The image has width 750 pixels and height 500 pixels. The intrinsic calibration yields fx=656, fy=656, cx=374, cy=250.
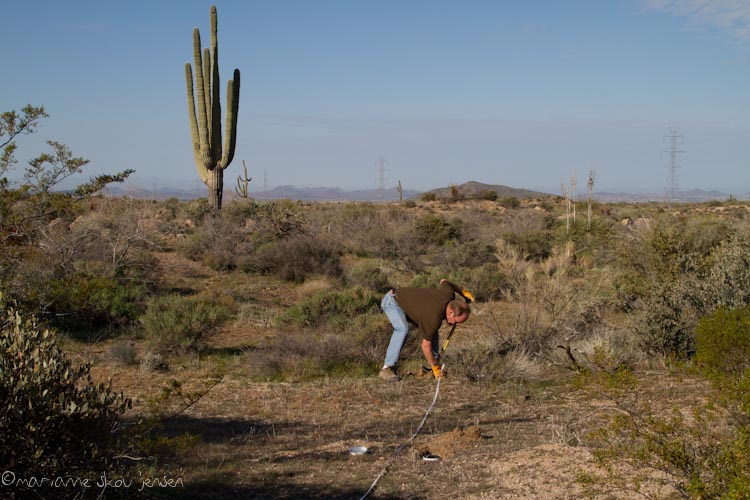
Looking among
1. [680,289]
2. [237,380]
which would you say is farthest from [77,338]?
[680,289]

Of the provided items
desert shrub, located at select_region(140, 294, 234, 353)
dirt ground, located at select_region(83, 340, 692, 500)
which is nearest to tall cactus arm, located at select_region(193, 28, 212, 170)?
desert shrub, located at select_region(140, 294, 234, 353)

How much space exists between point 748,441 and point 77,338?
10663mm

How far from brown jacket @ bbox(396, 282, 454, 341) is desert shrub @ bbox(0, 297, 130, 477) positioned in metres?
4.61

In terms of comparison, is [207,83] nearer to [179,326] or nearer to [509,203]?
[179,326]

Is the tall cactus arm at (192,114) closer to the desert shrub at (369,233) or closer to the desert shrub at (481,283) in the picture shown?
the desert shrub at (369,233)

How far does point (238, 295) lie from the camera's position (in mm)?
15375

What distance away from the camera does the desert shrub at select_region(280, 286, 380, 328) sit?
12227 mm

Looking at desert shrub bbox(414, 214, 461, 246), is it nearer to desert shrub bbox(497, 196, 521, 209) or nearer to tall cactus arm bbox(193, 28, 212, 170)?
tall cactus arm bbox(193, 28, 212, 170)

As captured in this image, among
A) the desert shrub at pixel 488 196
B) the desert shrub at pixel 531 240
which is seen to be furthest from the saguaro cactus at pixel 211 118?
the desert shrub at pixel 488 196

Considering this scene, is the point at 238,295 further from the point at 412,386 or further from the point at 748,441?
the point at 748,441

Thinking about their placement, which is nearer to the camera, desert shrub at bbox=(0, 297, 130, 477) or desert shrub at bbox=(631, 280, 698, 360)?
desert shrub at bbox=(0, 297, 130, 477)

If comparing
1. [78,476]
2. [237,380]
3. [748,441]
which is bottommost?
[237,380]

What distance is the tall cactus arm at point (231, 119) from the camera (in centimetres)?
2358

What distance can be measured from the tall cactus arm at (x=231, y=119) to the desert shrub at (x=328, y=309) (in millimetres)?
12193
